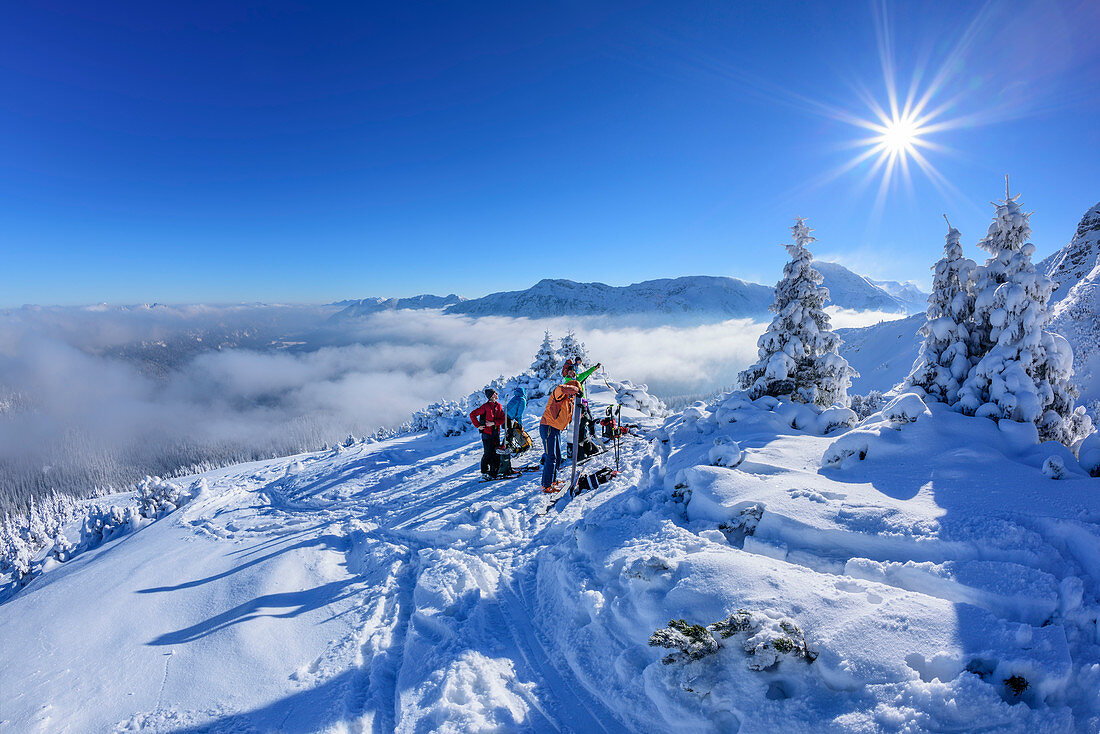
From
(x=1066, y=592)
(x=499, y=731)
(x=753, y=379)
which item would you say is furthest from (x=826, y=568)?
(x=753, y=379)

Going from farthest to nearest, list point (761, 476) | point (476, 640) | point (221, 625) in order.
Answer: point (761, 476)
point (221, 625)
point (476, 640)

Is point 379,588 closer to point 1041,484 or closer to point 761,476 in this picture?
point 761,476

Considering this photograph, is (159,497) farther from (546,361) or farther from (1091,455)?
(1091,455)

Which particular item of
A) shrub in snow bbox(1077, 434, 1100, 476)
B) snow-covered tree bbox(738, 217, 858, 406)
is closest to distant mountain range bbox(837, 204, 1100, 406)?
snow-covered tree bbox(738, 217, 858, 406)

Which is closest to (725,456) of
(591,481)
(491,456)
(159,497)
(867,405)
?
(591,481)

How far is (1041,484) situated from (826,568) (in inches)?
121

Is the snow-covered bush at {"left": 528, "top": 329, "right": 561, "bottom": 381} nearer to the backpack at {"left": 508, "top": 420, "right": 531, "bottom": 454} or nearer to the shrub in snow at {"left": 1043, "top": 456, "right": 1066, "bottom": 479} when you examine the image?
the backpack at {"left": 508, "top": 420, "right": 531, "bottom": 454}

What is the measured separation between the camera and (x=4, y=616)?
19.9ft

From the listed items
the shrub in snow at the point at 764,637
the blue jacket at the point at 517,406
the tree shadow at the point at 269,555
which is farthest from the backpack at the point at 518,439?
the shrub in snow at the point at 764,637

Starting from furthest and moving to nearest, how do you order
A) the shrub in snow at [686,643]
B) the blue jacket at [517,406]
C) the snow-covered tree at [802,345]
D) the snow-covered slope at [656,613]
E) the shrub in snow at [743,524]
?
the snow-covered tree at [802,345] < the blue jacket at [517,406] < the shrub in snow at [743,524] < the shrub in snow at [686,643] < the snow-covered slope at [656,613]

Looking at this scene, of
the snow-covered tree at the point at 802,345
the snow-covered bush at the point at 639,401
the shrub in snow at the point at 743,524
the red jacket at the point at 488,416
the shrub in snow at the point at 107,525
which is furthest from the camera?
the snow-covered bush at the point at 639,401

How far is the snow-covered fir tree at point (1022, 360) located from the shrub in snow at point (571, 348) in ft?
65.4

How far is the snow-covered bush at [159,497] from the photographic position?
1274 centimetres

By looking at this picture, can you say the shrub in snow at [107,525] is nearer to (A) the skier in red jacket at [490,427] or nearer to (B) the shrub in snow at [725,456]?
(A) the skier in red jacket at [490,427]
